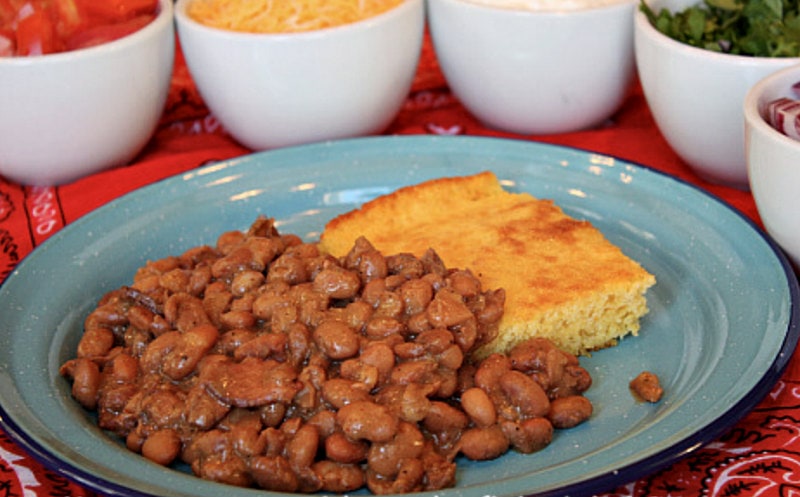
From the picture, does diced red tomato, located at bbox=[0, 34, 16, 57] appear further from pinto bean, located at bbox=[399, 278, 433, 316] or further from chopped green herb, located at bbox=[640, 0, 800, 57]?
chopped green herb, located at bbox=[640, 0, 800, 57]

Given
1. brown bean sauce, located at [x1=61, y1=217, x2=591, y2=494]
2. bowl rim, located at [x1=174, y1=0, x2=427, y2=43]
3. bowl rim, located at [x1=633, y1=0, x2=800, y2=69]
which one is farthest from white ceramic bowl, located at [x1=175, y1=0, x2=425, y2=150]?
brown bean sauce, located at [x1=61, y1=217, x2=591, y2=494]

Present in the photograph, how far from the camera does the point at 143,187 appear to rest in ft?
12.6

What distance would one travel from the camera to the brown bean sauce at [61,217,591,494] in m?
2.42

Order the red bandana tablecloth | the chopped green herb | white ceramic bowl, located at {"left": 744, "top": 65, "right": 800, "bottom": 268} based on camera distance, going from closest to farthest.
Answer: the red bandana tablecloth < white ceramic bowl, located at {"left": 744, "top": 65, "right": 800, "bottom": 268} < the chopped green herb

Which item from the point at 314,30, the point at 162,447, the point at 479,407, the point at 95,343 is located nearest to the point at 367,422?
the point at 479,407

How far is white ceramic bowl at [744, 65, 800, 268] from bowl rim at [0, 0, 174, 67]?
2.51 meters

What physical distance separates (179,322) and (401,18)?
201 centimetres

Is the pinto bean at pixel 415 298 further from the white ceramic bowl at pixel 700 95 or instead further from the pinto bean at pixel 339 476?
the white ceramic bowl at pixel 700 95

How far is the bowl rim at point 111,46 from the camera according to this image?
12.9 feet

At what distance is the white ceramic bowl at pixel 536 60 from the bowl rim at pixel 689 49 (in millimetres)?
205

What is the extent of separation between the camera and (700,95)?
12.1 feet

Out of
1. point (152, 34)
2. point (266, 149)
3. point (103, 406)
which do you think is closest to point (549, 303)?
point (103, 406)

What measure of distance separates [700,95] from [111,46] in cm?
243

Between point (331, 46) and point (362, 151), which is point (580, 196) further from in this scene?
point (331, 46)
